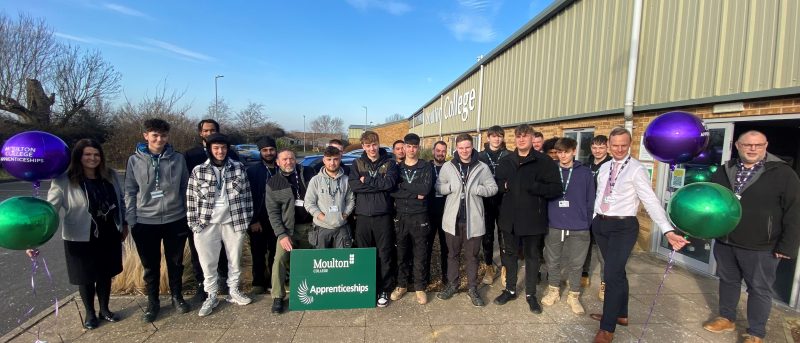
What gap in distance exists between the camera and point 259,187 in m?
4.15

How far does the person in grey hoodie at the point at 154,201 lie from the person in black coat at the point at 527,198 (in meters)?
3.50

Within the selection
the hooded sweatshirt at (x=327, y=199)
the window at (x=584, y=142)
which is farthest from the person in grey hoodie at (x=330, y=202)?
the window at (x=584, y=142)

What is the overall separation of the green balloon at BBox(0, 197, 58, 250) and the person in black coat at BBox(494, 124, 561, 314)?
4163 millimetres

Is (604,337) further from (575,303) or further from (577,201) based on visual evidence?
(577,201)

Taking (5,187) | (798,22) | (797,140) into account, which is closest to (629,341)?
(798,22)

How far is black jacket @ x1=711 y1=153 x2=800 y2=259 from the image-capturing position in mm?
3045

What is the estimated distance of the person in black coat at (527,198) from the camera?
366cm

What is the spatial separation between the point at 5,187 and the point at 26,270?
1301 centimetres

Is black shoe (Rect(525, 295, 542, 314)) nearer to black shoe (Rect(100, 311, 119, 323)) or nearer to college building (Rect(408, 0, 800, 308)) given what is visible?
college building (Rect(408, 0, 800, 308))

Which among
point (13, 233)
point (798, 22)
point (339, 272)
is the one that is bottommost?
point (339, 272)

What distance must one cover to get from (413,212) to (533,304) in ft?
5.42

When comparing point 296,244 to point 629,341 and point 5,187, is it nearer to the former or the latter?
point 629,341

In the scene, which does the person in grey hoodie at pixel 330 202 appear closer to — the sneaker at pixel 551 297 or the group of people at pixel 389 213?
the group of people at pixel 389 213

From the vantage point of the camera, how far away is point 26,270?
5.13m
